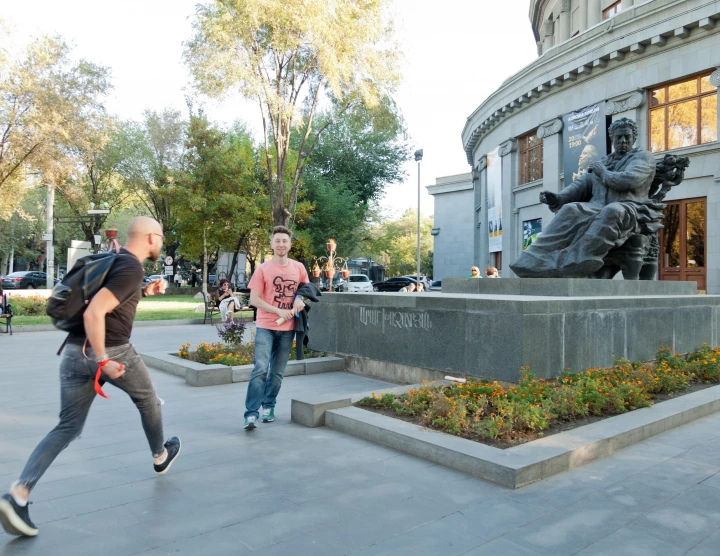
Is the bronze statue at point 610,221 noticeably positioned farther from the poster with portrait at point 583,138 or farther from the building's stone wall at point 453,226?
the building's stone wall at point 453,226

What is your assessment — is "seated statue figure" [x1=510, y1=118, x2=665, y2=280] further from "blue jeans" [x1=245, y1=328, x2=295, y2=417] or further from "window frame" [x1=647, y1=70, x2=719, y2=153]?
"window frame" [x1=647, y1=70, x2=719, y2=153]

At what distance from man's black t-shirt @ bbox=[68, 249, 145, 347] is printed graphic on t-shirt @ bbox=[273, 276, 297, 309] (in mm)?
2085

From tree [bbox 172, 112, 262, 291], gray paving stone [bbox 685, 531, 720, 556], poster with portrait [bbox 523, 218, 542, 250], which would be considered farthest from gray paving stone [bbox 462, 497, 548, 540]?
tree [bbox 172, 112, 262, 291]

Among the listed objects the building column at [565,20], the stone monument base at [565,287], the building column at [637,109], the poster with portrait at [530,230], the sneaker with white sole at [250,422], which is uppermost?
the building column at [565,20]

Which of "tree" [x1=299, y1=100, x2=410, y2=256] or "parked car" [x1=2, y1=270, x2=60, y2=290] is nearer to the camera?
"tree" [x1=299, y1=100, x2=410, y2=256]

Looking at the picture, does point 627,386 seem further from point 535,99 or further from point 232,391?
point 535,99

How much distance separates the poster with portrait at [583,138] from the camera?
24016 mm

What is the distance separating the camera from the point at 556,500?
3943 millimetres

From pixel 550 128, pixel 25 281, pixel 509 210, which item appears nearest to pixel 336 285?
pixel 509 210

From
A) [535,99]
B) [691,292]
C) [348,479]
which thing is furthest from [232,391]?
[535,99]

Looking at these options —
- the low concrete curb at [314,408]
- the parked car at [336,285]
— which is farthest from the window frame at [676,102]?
the low concrete curb at [314,408]

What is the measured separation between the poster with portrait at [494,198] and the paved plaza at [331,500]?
27.6m

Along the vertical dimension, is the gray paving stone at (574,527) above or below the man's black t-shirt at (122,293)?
below

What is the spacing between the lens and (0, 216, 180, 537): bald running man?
337cm
